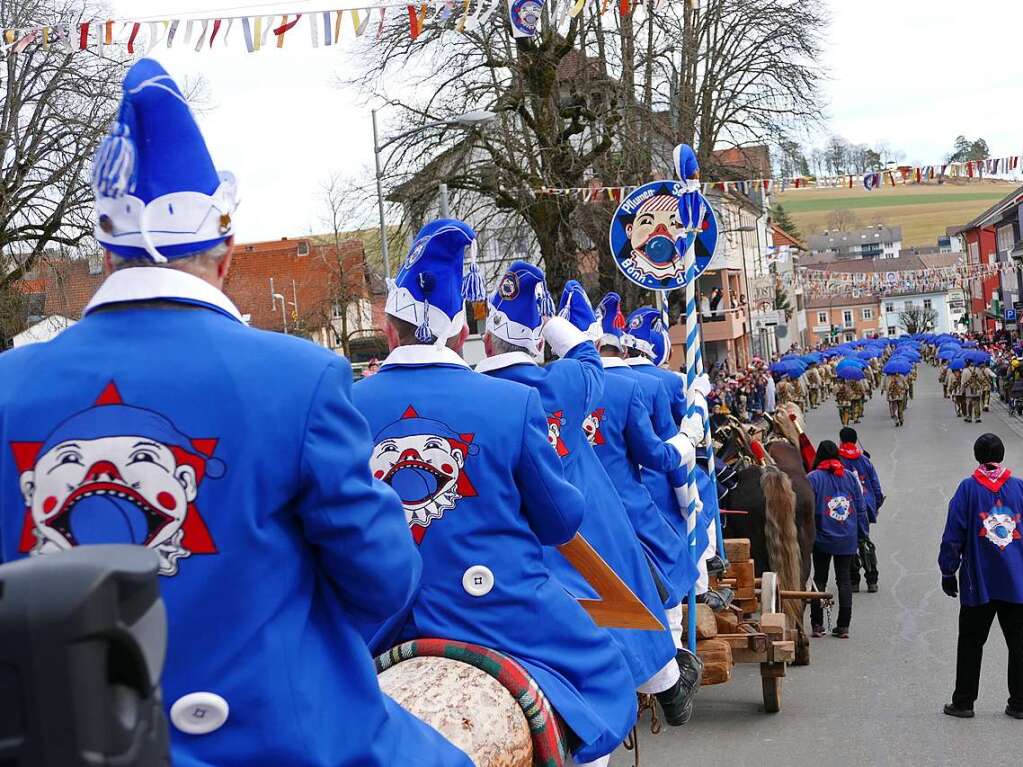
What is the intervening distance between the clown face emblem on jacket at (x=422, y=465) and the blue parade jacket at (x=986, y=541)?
17.5 ft

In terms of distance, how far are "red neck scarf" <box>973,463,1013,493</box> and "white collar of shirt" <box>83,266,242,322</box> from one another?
7.03 meters

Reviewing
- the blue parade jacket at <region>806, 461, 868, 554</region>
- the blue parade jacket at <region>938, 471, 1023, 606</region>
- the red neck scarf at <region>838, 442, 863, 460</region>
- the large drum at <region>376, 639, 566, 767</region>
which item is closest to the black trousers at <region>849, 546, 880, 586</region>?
the red neck scarf at <region>838, 442, 863, 460</region>

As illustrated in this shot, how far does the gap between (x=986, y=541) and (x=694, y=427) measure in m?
1.93

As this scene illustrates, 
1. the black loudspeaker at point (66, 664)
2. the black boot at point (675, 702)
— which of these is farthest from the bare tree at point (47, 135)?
the black loudspeaker at point (66, 664)

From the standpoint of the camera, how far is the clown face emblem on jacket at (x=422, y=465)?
4.12 metres

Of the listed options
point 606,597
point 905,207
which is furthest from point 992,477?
point 905,207

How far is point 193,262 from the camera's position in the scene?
8.26 feet

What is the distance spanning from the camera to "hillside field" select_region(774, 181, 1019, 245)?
160 meters

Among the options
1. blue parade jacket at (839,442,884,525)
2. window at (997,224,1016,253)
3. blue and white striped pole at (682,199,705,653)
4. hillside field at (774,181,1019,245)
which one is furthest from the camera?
hillside field at (774,181,1019,245)

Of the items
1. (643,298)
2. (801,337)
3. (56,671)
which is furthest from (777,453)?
(801,337)

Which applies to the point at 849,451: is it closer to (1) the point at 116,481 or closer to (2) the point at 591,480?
(2) the point at 591,480

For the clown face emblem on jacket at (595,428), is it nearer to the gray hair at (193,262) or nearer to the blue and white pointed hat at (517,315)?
the blue and white pointed hat at (517,315)

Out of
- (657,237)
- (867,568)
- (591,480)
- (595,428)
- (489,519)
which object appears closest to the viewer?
(489,519)

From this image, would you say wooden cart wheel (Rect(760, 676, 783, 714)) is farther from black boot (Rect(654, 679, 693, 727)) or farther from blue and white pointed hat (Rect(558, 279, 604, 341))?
blue and white pointed hat (Rect(558, 279, 604, 341))
